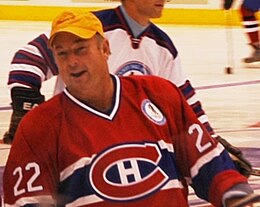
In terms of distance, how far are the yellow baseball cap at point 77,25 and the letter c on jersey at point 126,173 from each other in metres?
0.26

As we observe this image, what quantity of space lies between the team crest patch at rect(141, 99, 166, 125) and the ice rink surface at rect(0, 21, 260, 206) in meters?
1.49

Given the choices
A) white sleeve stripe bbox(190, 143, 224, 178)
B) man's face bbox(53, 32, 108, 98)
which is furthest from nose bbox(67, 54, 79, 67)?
white sleeve stripe bbox(190, 143, 224, 178)

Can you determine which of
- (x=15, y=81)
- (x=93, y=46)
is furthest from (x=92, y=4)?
(x=93, y=46)

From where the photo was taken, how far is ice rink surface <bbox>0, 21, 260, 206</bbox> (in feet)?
17.5

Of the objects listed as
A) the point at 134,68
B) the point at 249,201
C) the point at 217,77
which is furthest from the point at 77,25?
the point at 217,77

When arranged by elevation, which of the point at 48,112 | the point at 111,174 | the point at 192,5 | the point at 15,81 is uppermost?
the point at 48,112

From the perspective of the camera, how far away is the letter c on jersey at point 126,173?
6.98 feet

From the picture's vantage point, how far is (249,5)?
8.21 meters

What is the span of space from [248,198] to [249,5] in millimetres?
6263

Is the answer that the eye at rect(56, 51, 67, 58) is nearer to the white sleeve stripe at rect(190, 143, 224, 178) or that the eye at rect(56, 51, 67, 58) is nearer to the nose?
the nose

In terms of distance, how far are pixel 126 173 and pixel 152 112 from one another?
16 cm

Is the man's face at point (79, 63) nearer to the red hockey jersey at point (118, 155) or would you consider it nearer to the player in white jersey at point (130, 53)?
the red hockey jersey at point (118, 155)

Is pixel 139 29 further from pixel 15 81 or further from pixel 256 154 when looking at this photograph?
pixel 256 154

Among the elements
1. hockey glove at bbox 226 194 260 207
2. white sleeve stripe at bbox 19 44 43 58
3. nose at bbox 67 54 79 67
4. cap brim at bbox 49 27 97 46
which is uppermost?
cap brim at bbox 49 27 97 46
